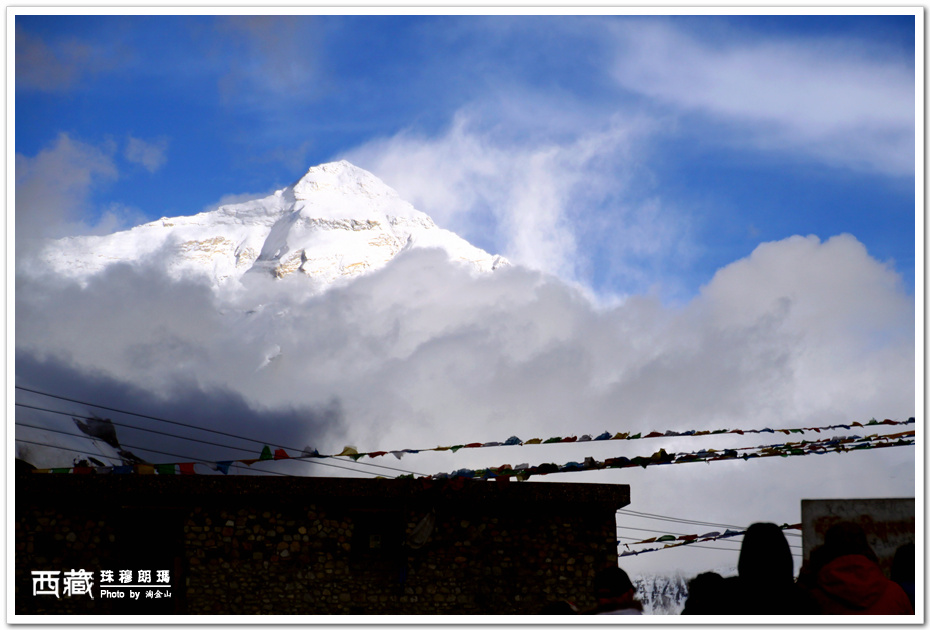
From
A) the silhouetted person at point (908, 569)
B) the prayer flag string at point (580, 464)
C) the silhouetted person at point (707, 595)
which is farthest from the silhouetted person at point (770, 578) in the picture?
the prayer flag string at point (580, 464)

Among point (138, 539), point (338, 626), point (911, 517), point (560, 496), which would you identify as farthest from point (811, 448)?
point (138, 539)

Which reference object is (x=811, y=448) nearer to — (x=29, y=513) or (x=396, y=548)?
(x=396, y=548)

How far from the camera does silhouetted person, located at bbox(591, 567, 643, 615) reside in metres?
4.82

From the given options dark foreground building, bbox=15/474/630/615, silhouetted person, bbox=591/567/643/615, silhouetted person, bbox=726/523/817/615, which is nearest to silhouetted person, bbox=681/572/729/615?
silhouetted person, bbox=726/523/817/615

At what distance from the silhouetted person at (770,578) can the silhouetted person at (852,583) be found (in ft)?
1.31

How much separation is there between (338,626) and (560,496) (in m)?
6.35

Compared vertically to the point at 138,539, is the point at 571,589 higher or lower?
lower

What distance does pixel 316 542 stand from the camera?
11016mm

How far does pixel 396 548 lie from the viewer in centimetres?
1120

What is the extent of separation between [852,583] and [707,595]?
32.5 inches

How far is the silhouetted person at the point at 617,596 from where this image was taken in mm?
4820

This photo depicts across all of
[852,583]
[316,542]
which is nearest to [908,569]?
[852,583]

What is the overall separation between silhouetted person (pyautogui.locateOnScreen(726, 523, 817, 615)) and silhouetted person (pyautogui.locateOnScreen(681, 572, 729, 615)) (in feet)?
0.42

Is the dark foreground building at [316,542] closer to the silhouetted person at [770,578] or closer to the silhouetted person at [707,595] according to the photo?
the silhouetted person at [707,595]
